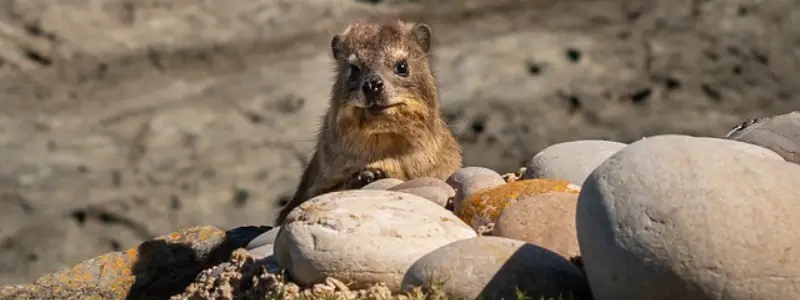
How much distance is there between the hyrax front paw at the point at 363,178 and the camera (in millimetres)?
10469

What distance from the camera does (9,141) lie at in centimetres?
1812

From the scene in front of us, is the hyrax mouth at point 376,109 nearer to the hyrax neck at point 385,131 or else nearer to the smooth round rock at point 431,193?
the hyrax neck at point 385,131

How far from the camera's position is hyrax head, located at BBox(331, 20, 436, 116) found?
1069 centimetres

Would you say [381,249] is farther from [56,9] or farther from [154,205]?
[56,9]

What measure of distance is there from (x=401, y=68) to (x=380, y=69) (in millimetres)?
269

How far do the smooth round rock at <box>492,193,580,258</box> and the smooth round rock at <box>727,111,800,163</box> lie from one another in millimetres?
1494

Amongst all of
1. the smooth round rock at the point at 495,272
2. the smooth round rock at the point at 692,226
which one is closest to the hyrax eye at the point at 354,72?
the smooth round rock at the point at 495,272

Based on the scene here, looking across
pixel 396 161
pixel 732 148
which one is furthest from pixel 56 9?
pixel 732 148

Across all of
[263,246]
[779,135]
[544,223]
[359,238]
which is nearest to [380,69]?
[263,246]

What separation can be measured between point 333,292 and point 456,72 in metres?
12.3

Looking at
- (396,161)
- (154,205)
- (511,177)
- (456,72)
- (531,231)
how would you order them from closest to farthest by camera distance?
1. (531,231)
2. (511,177)
3. (396,161)
4. (154,205)
5. (456,72)

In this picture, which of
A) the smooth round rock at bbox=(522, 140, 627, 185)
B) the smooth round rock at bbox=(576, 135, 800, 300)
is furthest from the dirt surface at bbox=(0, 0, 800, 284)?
the smooth round rock at bbox=(576, 135, 800, 300)

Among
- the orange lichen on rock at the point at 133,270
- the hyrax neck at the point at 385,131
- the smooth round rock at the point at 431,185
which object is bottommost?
the orange lichen on rock at the point at 133,270

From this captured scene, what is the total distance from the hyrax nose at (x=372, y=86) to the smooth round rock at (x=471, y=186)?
73.1 inches
